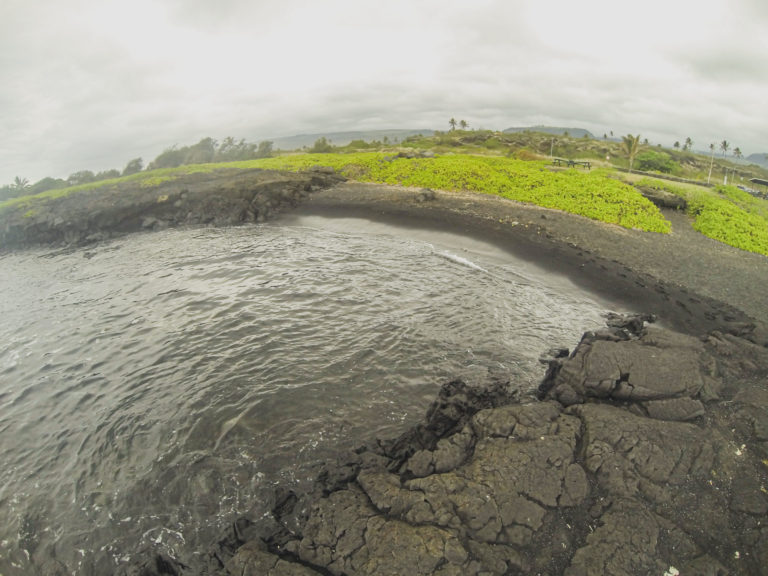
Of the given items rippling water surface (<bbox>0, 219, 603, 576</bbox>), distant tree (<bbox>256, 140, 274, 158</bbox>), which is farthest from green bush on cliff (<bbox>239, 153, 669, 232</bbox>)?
distant tree (<bbox>256, 140, 274, 158</bbox>)

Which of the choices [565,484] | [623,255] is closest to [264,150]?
[623,255]

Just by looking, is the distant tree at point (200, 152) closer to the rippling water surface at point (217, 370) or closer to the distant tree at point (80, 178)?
the distant tree at point (80, 178)

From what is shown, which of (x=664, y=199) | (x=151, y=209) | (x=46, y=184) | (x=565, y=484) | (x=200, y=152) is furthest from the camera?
(x=200, y=152)

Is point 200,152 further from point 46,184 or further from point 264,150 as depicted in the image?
point 46,184

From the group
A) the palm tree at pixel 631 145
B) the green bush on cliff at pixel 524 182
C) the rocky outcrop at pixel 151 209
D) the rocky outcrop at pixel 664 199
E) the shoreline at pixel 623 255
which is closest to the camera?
the shoreline at pixel 623 255

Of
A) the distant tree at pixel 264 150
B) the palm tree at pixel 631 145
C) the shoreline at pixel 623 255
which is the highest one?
the distant tree at pixel 264 150

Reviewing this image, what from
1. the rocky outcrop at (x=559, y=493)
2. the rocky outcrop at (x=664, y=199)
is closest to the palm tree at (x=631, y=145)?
the rocky outcrop at (x=664, y=199)

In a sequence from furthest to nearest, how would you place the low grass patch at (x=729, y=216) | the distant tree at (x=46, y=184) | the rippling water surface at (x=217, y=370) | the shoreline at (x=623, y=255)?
1. the distant tree at (x=46, y=184)
2. the low grass patch at (x=729, y=216)
3. the shoreline at (x=623, y=255)
4. the rippling water surface at (x=217, y=370)
